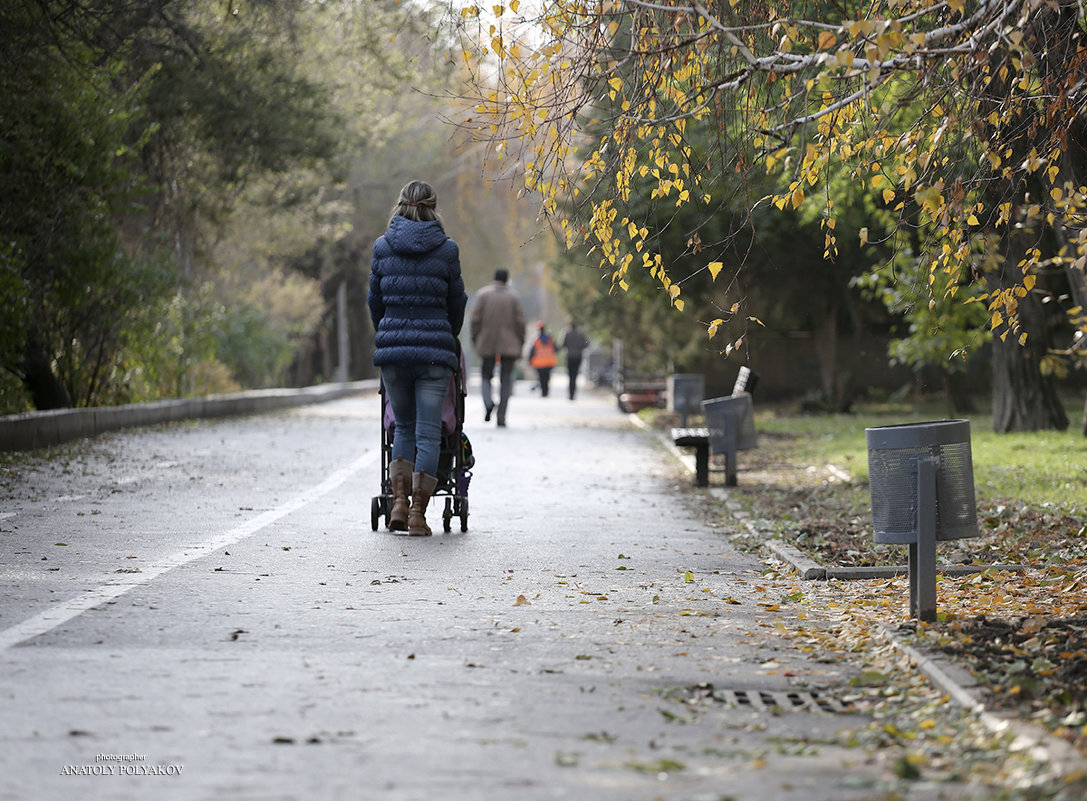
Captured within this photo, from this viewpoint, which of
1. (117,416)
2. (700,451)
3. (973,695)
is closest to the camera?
(973,695)

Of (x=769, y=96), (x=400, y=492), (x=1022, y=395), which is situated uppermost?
(x=769, y=96)

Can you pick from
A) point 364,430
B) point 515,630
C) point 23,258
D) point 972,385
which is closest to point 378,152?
point 972,385

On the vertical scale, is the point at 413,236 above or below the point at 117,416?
above

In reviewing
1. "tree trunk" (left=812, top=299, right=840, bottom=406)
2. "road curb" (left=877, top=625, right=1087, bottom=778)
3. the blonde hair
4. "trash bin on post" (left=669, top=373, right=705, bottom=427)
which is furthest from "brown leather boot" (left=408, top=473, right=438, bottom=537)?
"tree trunk" (left=812, top=299, right=840, bottom=406)

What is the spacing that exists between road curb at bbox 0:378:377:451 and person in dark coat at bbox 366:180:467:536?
7.43 m

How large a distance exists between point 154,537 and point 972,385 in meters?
24.3

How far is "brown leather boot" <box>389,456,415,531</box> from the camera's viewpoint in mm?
10445

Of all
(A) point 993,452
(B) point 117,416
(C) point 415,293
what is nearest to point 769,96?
(C) point 415,293

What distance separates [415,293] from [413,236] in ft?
1.25

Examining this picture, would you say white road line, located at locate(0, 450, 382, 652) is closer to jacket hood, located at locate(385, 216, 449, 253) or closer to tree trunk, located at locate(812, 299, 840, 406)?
jacket hood, located at locate(385, 216, 449, 253)

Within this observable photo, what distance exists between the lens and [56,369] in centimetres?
2116

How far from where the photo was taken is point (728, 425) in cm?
1534

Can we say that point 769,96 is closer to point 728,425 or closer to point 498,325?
point 728,425

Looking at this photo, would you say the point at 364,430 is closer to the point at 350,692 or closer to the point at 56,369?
the point at 56,369
